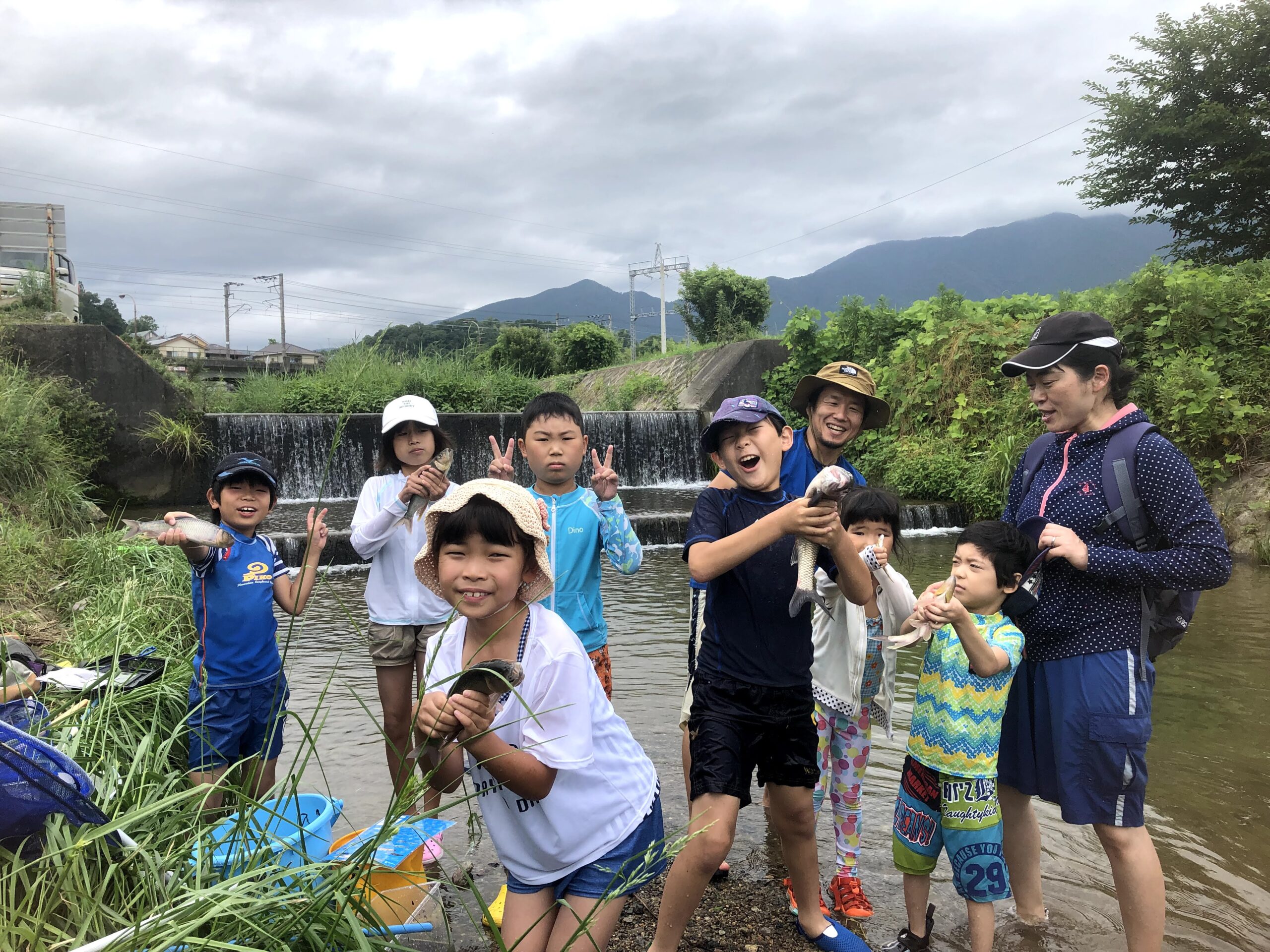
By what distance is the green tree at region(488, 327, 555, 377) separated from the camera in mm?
29469

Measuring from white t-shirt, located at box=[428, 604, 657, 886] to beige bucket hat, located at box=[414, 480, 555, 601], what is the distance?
0.07 meters

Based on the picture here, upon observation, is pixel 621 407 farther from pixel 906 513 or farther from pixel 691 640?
pixel 691 640

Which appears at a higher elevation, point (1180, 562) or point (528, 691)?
point (1180, 562)

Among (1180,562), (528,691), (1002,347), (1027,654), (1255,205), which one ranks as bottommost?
(1027,654)

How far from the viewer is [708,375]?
17.5m

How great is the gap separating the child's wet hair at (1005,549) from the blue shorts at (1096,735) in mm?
276

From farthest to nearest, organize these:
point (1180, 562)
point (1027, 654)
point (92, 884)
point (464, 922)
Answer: point (464, 922)
point (1027, 654)
point (1180, 562)
point (92, 884)

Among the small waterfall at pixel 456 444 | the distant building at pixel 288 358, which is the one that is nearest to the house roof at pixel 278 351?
the distant building at pixel 288 358

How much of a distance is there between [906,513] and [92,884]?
35.0 ft

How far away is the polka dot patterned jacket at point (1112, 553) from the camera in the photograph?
2174mm

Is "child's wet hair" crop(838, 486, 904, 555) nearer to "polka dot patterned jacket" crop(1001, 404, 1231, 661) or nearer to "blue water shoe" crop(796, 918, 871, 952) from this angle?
"polka dot patterned jacket" crop(1001, 404, 1231, 661)

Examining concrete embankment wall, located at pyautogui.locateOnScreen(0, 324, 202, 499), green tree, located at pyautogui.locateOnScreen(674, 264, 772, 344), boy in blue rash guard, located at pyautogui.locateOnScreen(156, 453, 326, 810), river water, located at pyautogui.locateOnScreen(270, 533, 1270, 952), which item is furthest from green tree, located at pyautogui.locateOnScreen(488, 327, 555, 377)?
boy in blue rash guard, located at pyautogui.locateOnScreen(156, 453, 326, 810)

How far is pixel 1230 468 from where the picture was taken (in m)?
9.59

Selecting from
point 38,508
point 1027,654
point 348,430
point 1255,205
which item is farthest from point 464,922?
point 1255,205
